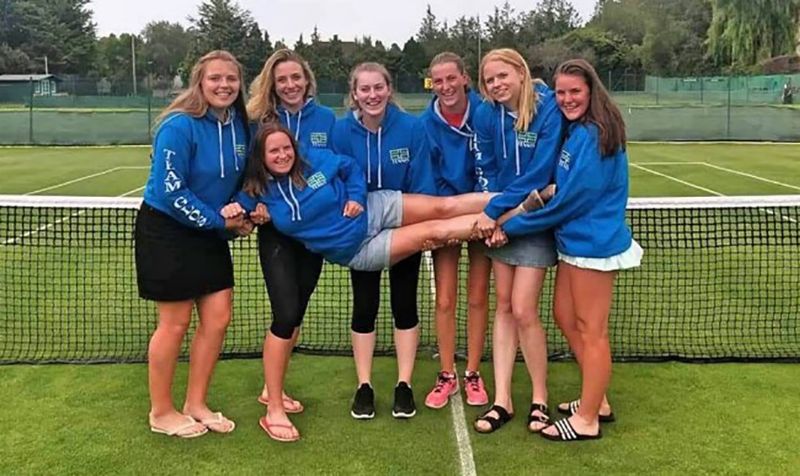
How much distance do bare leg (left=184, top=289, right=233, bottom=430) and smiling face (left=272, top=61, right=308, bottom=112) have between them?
1.02m

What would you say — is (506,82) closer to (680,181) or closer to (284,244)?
(284,244)

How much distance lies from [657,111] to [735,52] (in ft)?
82.7

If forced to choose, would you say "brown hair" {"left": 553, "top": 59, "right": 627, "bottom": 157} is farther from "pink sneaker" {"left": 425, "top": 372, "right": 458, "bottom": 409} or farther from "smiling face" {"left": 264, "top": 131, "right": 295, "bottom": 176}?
"pink sneaker" {"left": 425, "top": 372, "right": 458, "bottom": 409}

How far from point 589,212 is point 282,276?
5.01 ft

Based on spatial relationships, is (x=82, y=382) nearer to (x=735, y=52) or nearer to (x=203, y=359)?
(x=203, y=359)

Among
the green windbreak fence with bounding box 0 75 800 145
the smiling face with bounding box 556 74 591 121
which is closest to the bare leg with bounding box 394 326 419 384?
the smiling face with bounding box 556 74 591 121

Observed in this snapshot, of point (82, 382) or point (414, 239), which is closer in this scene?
point (414, 239)

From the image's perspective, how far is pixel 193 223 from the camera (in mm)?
3934

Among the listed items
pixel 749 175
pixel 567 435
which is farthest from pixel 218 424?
pixel 749 175

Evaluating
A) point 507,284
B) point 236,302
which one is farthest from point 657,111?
point 507,284

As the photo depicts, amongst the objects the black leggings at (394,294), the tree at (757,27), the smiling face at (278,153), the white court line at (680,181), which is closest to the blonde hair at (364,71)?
the smiling face at (278,153)

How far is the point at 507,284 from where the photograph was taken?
4355 mm

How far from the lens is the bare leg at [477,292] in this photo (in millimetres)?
4527

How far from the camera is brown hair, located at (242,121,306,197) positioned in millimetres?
4117
